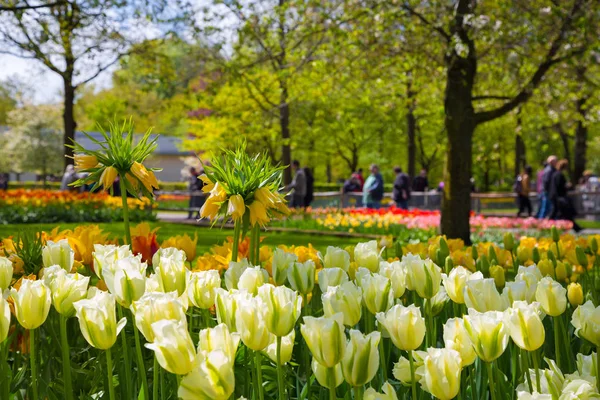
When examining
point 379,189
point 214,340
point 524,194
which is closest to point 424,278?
point 214,340

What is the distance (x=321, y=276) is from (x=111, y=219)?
48.6 feet

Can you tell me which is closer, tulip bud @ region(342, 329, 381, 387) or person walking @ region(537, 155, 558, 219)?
tulip bud @ region(342, 329, 381, 387)

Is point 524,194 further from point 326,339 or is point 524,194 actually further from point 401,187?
point 326,339

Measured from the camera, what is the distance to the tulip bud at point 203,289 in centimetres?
183

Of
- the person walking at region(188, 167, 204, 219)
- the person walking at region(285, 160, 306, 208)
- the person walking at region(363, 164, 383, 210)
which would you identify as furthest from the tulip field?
the person walking at region(188, 167, 204, 219)

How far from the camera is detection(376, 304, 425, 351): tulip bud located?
1.51 m

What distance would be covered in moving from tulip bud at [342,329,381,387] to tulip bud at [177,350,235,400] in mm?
293

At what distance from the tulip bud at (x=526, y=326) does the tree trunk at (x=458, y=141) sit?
29.1ft

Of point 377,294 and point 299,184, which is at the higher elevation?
point 299,184

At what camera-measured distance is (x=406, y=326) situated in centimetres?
151

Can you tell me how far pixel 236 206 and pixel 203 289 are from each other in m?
0.69

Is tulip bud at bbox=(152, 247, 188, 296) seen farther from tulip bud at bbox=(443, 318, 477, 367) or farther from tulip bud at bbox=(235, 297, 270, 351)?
tulip bud at bbox=(443, 318, 477, 367)

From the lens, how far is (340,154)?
37406mm

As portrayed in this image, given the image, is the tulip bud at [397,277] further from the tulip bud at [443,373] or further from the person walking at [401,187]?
the person walking at [401,187]
